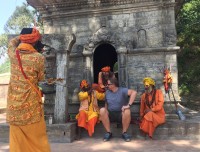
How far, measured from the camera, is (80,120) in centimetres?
614

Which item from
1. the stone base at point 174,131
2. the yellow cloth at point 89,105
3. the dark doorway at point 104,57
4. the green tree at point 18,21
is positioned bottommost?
the stone base at point 174,131

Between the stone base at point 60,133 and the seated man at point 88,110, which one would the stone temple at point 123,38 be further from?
the stone base at point 60,133

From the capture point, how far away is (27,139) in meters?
3.46

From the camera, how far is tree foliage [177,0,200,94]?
13863 millimetres

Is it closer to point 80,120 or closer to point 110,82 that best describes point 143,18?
point 110,82

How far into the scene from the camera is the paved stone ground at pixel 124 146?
5.12 meters

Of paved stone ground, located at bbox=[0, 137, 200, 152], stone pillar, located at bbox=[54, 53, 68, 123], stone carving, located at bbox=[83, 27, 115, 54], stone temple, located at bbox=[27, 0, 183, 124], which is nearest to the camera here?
paved stone ground, located at bbox=[0, 137, 200, 152]

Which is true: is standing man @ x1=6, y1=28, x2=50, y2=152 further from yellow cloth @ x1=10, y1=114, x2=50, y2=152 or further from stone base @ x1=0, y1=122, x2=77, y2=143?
Result: stone base @ x1=0, y1=122, x2=77, y2=143

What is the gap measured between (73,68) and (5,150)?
3366mm

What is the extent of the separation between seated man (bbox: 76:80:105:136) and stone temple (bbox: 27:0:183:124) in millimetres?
Result: 951

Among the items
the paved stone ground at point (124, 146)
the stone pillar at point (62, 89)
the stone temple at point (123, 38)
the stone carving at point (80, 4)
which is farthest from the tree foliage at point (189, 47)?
the stone pillar at point (62, 89)

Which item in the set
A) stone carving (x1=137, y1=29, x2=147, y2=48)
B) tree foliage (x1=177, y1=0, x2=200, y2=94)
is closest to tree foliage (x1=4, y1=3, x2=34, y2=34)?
tree foliage (x1=177, y1=0, x2=200, y2=94)

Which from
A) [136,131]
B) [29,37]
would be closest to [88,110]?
[136,131]

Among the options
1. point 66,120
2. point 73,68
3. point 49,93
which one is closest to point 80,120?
point 66,120
